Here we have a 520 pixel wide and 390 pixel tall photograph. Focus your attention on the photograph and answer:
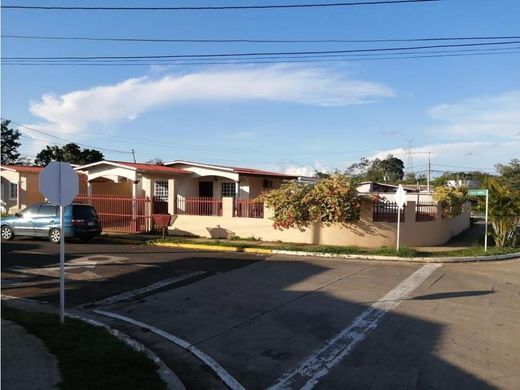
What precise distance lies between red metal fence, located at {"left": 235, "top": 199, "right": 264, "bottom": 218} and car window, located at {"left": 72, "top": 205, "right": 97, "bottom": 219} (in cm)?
592

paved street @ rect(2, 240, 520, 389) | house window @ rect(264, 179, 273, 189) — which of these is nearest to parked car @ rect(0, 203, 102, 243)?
paved street @ rect(2, 240, 520, 389)

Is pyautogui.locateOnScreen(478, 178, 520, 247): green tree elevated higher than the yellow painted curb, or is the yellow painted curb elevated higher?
pyautogui.locateOnScreen(478, 178, 520, 247): green tree

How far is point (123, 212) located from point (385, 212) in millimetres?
12539

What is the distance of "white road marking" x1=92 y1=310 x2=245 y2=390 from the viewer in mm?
5795

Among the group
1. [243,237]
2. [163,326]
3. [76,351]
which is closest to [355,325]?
[163,326]

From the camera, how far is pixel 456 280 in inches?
519

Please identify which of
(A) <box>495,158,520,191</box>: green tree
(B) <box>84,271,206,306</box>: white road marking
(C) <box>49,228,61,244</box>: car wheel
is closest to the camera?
(B) <box>84,271,206,306</box>: white road marking

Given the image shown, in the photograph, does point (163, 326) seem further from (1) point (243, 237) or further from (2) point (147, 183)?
(2) point (147, 183)

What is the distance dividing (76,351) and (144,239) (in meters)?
15.3

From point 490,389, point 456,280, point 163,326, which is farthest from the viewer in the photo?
point 456,280

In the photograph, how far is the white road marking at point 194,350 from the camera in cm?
580

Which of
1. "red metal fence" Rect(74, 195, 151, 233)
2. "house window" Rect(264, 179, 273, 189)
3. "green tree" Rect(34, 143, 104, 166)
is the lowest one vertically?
"red metal fence" Rect(74, 195, 151, 233)

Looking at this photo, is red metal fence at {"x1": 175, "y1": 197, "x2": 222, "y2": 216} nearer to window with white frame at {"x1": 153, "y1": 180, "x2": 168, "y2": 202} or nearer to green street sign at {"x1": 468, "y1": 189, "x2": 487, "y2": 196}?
window with white frame at {"x1": 153, "y1": 180, "x2": 168, "y2": 202}

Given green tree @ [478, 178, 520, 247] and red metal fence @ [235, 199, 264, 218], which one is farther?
red metal fence @ [235, 199, 264, 218]
